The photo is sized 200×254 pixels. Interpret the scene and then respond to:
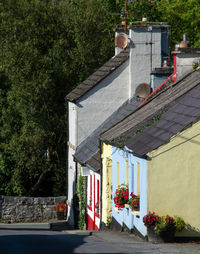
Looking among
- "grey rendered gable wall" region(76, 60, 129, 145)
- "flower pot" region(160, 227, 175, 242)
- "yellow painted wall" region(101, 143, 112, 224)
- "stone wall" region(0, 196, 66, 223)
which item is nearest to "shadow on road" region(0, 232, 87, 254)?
"flower pot" region(160, 227, 175, 242)

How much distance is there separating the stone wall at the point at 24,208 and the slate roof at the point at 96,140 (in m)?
7.18

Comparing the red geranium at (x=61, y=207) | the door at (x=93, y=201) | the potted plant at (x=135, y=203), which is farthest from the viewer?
the red geranium at (x=61, y=207)

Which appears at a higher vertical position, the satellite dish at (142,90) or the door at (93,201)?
the satellite dish at (142,90)

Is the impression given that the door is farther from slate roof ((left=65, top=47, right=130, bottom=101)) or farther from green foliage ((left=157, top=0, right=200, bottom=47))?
green foliage ((left=157, top=0, right=200, bottom=47))

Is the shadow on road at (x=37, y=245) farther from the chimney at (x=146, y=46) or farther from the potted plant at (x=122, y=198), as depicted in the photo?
the chimney at (x=146, y=46)

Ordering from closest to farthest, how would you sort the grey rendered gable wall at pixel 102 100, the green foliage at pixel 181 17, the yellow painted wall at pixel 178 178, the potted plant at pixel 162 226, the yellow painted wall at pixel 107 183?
the potted plant at pixel 162 226 < the yellow painted wall at pixel 178 178 < the yellow painted wall at pixel 107 183 < the grey rendered gable wall at pixel 102 100 < the green foliage at pixel 181 17

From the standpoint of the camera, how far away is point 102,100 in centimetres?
2847

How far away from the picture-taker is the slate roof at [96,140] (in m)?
24.5

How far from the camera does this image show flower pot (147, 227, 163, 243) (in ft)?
47.4

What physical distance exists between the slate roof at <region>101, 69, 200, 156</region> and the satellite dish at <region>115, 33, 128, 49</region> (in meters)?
9.06

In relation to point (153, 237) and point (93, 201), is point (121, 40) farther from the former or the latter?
point (153, 237)

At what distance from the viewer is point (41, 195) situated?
39.2m

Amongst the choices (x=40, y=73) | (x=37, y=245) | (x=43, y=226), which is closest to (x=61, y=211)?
(x=43, y=226)

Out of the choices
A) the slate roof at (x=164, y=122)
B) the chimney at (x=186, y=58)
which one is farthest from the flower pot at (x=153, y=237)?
the chimney at (x=186, y=58)
